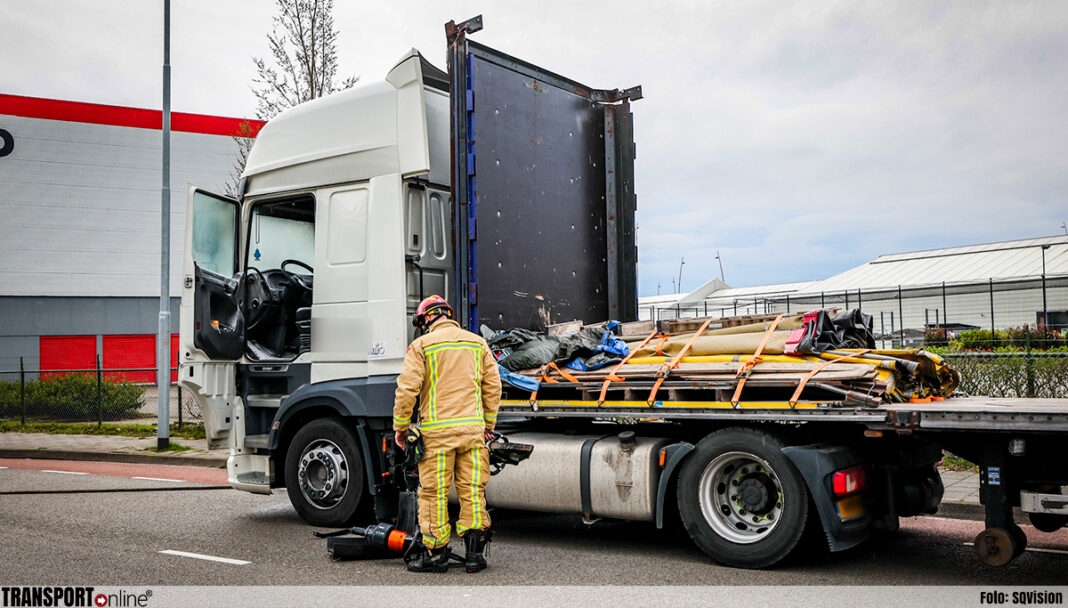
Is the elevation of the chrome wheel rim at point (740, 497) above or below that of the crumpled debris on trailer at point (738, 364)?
below

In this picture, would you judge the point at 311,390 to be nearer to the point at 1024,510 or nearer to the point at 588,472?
the point at 588,472

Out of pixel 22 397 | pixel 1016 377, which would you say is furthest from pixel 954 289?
pixel 22 397

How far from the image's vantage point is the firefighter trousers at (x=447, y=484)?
19.9 ft

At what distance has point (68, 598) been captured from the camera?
5660mm

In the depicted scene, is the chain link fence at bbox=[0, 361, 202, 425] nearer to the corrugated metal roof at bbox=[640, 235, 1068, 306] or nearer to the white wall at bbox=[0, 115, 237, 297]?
the white wall at bbox=[0, 115, 237, 297]

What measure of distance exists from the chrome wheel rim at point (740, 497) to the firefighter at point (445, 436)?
152 centimetres

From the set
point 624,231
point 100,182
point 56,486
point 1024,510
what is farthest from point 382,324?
point 100,182

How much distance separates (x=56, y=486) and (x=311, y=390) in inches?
207

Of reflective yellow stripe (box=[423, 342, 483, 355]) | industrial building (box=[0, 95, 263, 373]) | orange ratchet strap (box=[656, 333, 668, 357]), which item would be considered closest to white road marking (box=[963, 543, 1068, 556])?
orange ratchet strap (box=[656, 333, 668, 357])

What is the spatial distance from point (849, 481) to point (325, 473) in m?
4.26

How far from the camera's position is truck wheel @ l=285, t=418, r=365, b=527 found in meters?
7.65

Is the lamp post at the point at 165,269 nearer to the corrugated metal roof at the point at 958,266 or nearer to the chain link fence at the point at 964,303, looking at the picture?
the chain link fence at the point at 964,303

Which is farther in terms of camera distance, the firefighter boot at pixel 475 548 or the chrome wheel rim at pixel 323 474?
the chrome wheel rim at pixel 323 474

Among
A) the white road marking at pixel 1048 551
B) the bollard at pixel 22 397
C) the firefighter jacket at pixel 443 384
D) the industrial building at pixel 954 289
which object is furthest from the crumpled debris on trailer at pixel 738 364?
the industrial building at pixel 954 289
